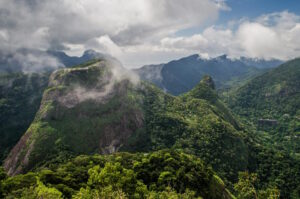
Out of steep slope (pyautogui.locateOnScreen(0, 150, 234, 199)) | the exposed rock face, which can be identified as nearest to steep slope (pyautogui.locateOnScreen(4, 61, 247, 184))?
the exposed rock face

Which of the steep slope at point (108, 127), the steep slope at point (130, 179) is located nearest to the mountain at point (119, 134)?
the steep slope at point (108, 127)

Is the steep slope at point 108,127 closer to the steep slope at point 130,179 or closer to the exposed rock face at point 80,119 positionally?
the exposed rock face at point 80,119

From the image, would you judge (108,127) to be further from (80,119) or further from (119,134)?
(80,119)

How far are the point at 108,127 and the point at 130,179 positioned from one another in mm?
81624

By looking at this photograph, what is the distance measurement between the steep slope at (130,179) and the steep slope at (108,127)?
41141mm

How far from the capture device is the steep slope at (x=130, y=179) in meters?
58.2

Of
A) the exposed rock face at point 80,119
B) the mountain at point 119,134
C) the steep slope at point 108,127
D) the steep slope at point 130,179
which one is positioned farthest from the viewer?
the steep slope at point 108,127

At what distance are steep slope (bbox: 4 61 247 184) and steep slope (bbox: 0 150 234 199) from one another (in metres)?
41.1

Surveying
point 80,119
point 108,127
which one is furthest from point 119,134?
point 80,119

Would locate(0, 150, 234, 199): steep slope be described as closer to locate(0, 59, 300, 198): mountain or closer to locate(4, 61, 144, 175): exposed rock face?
locate(0, 59, 300, 198): mountain

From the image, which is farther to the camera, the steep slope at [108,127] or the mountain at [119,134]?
the steep slope at [108,127]

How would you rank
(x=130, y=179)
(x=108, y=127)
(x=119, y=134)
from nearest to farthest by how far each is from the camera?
(x=130, y=179), (x=119, y=134), (x=108, y=127)

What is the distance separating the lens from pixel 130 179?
64.6 metres

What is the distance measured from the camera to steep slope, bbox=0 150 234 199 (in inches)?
2289
